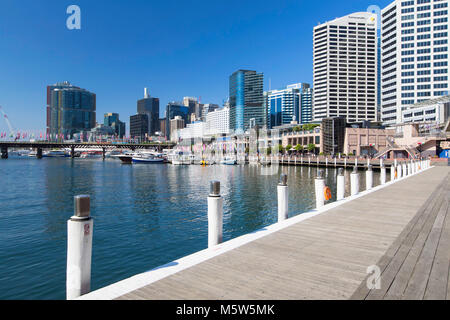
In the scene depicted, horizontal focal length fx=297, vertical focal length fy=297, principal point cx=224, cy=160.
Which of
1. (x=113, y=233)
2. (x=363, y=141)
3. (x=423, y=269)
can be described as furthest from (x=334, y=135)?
(x=423, y=269)

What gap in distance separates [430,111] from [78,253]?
130 meters

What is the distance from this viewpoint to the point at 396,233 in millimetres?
7938

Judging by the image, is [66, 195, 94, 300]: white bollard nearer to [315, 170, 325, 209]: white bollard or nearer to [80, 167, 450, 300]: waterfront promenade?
[80, 167, 450, 300]: waterfront promenade

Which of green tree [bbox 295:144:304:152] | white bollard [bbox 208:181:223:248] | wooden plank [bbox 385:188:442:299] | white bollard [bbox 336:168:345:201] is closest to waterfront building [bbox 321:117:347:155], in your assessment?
green tree [bbox 295:144:304:152]

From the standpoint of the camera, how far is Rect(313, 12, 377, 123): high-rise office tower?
572ft

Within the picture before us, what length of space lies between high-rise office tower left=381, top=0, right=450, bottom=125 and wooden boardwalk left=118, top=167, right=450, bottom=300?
14325 cm

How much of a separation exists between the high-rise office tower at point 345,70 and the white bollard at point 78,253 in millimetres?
179939

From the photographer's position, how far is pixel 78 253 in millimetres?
4723

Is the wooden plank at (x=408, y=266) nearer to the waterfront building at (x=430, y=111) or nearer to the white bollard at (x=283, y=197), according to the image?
the white bollard at (x=283, y=197)

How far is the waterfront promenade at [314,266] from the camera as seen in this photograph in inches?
177

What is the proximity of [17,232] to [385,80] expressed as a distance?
160463mm

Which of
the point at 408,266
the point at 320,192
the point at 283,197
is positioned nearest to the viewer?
the point at 408,266

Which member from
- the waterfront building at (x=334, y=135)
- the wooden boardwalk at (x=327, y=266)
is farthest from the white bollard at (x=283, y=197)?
the waterfront building at (x=334, y=135)

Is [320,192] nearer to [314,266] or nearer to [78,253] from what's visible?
[314,266]
